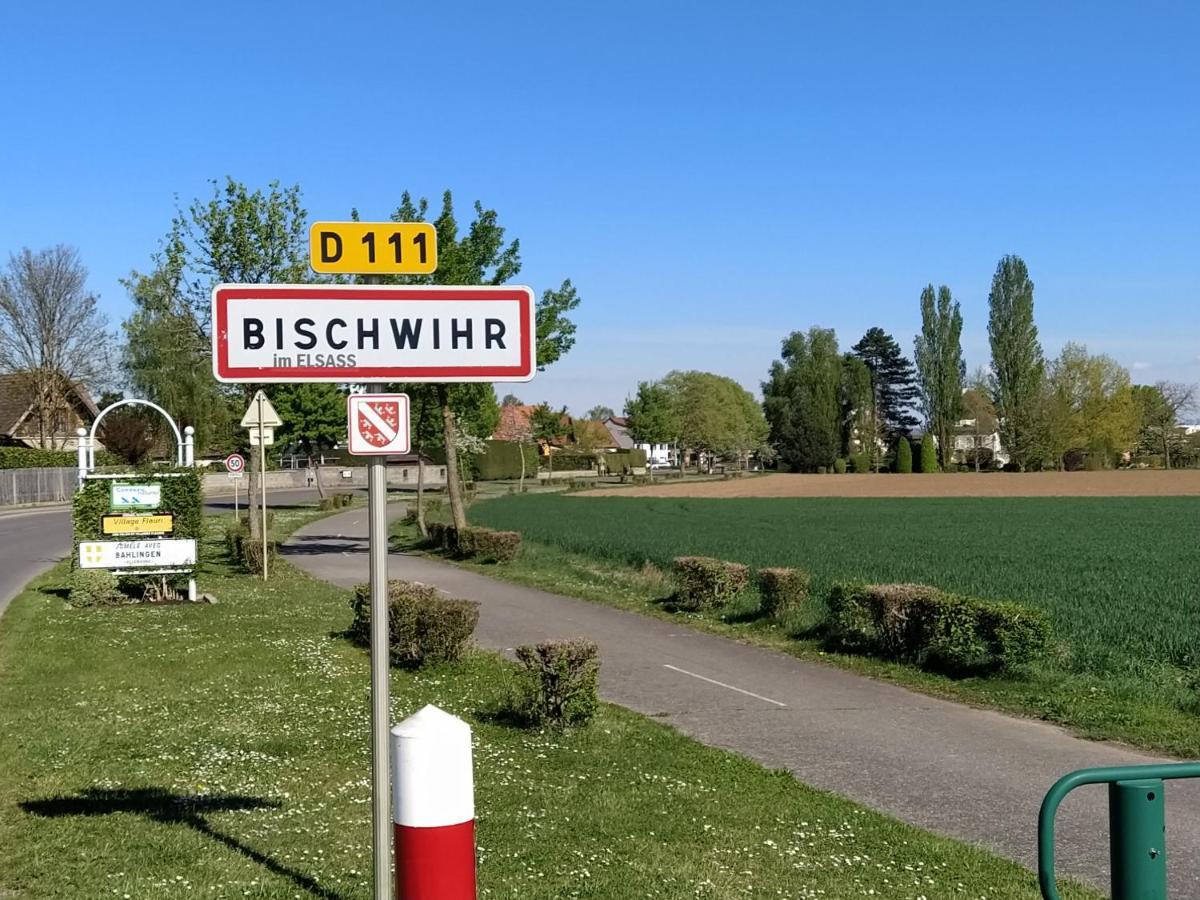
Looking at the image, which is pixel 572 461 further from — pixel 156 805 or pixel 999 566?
pixel 156 805

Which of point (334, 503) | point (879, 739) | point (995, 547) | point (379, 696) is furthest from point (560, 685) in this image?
point (334, 503)

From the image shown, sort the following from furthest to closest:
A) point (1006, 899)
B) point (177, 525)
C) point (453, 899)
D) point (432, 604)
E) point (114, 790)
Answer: point (177, 525) < point (432, 604) < point (114, 790) < point (1006, 899) < point (453, 899)

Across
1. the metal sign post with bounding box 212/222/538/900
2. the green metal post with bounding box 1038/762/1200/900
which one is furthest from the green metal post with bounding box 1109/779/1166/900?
the metal sign post with bounding box 212/222/538/900

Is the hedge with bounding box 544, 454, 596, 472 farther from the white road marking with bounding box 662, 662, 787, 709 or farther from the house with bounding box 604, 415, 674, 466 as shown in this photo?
the white road marking with bounding box 662, 662, 787, 709

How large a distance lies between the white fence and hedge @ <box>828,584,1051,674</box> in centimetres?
4484

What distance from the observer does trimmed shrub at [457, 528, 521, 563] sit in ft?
83.1

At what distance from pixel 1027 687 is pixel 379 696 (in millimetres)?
8450

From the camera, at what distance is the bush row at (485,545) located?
25.4 m

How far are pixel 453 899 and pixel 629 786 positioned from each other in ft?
11.9

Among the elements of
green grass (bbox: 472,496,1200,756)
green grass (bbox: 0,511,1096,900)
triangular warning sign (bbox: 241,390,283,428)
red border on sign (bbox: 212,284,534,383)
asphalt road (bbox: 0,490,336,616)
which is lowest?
green grass (bbox: 472,496,1200,756)

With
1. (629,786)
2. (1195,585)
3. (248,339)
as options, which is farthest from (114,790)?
(1195,585)

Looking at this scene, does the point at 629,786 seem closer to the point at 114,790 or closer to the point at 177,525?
the point at 114,790

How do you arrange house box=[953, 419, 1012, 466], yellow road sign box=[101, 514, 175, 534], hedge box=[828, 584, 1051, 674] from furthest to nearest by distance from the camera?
house box=[953, 419, 1012, 466], yellow road sign box=[101, 514, 175, 534], hedge box=[828, 584, 1051, 674]

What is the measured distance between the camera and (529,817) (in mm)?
6129
